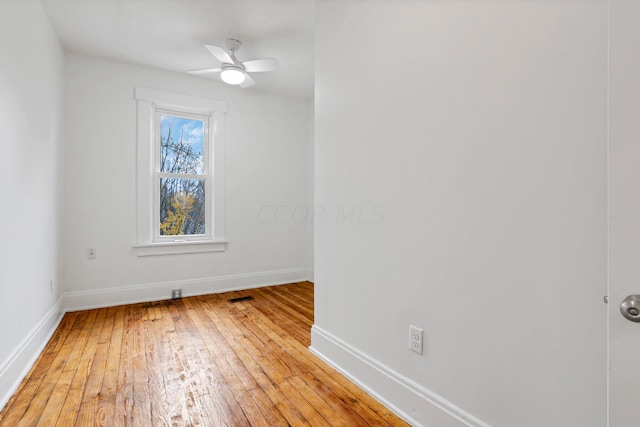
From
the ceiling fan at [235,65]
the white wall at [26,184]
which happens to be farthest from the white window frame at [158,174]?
the ceiling fan at [235,65]

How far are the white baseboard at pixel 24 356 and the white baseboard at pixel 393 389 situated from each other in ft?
5.74

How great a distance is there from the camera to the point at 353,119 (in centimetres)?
192

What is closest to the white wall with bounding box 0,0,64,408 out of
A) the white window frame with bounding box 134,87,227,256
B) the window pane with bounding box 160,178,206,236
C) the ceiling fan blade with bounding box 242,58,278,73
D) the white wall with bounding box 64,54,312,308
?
the white wall with bounding box 64,54,312,308

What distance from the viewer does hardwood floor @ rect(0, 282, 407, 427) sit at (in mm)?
1566

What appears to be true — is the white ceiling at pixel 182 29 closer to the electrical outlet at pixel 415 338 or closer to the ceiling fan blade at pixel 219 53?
the ceiling fan blade at pixel 219 53

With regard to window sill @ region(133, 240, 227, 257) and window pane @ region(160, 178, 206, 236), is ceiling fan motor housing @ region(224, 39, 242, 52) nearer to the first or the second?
window pane @ region(160, 178, 206, 236)

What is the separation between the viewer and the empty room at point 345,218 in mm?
970

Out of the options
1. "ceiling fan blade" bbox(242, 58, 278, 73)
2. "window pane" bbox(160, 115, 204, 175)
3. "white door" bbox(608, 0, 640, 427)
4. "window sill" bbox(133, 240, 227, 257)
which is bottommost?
"window sill" bbox(133, 240, 227, 257)

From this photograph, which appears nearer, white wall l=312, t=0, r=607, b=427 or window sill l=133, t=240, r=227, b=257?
white wall l=312, t=0, r=607, b=427

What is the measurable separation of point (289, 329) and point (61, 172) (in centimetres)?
263

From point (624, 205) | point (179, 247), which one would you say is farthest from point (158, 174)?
point (624, 205)

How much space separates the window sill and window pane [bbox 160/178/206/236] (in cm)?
17

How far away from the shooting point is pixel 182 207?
3.85 metres

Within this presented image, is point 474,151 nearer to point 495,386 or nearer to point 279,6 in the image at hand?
point 495,386
